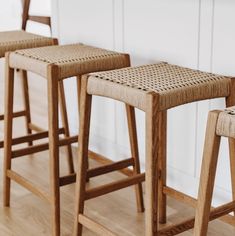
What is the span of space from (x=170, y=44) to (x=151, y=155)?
684 millimetres

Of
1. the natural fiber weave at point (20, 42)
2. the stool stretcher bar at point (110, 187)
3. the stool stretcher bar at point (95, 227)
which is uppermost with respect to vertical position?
the natural fiber weave at point (20, 42)

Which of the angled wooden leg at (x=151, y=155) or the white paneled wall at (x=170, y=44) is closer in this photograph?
the angled wooden leg at (x=151, y=155)

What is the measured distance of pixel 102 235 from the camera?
5.59 ft

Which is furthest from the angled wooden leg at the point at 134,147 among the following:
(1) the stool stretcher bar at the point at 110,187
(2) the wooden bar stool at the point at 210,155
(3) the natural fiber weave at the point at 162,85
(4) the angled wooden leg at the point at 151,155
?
(2) the wooden bar stool at the point at 210,155

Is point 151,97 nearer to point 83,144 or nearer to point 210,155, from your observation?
point 210,155

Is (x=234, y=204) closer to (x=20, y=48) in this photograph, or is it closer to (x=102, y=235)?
(x=102, y=235)

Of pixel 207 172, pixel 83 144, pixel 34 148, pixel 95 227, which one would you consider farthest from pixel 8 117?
pixel 207 172

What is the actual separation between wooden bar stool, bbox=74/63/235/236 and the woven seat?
6.8 inches

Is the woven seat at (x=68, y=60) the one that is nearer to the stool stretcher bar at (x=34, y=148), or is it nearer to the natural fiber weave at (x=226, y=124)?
the stool stretcher bar at (x=34, y=148)

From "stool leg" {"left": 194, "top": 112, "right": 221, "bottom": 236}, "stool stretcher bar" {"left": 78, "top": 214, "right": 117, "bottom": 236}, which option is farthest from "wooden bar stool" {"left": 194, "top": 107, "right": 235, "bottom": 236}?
"stool stretcher bar" {"left": 78, "top": 214, "right": 117, "bottom": 236}

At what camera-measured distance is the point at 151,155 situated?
149cm

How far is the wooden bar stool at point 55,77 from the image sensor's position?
1841 mm

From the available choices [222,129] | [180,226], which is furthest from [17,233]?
[222,129]

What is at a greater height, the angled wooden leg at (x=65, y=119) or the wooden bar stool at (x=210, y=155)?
the wooden bar stool at (x=210, y=155)
